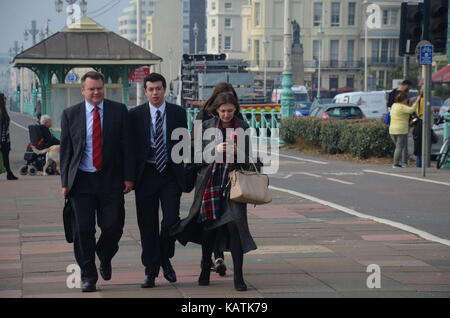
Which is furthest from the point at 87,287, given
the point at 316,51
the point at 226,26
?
the point at 226,26

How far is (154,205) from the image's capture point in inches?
316

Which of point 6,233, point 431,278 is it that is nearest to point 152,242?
point 431,278

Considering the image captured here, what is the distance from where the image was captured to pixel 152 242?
8.02 meters

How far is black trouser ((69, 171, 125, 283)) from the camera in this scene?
7754 millimetres

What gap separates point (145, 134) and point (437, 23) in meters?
12.4

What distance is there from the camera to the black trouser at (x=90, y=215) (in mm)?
7754

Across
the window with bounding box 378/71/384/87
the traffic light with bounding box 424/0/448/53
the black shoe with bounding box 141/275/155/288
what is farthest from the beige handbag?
the window with bounding box 378/71/384/87

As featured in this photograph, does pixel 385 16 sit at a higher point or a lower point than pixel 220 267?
higher

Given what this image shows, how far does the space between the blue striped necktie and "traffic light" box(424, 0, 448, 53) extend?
39.5 ft

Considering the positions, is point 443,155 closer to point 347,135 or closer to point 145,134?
point 347,135

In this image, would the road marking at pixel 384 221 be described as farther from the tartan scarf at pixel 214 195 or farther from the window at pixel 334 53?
the window at pixel 334 53

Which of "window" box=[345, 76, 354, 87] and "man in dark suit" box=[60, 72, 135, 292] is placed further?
"window" box=[345, 76, 354, 87]

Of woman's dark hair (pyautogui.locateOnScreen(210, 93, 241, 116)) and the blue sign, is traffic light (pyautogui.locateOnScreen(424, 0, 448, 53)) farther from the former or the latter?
woman's dark hair (pyautogui.locateOnScreen(210, 93, 241, 116))
